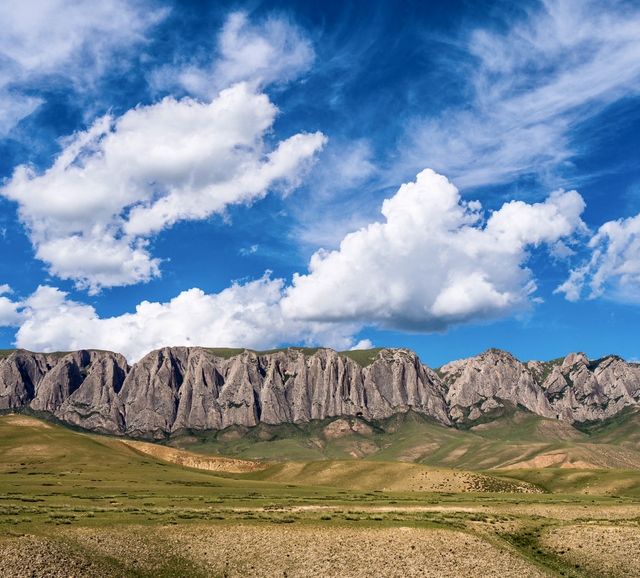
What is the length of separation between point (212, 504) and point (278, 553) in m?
34.3

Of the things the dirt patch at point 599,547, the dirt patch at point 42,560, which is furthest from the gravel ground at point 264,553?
the dirt patch at point 599,547

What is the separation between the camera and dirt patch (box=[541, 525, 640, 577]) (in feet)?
197

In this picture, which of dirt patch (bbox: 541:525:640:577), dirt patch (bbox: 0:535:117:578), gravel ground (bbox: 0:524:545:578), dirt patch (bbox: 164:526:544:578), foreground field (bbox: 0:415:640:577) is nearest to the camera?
dirt patch (bbox: 0:535:117:578)

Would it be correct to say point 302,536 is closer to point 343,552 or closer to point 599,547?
point 343,552

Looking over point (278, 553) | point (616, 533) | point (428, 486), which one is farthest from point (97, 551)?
point (428, 486)

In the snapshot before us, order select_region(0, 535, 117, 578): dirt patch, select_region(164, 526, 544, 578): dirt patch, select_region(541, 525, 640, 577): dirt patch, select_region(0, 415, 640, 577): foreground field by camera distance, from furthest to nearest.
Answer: select_region(541, 525, 640, 577): dirt patch, select_region(164, 526, 544, 578): dirt patch, select_region(0, 415, 640, 577): foreground field, select_region(0, 535, 117, 578): dirt patch

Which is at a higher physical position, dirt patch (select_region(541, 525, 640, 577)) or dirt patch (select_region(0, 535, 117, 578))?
dirt patch (select_region(0, 535, 117, 578))

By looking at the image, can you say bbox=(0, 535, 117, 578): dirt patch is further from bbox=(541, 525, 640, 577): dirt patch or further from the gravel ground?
bbox=(541, 525, 640, 577): dirt patch

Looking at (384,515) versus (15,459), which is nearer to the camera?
(384,515)

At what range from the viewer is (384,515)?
78750 millimetres

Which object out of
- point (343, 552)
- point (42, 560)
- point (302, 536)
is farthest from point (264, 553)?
point (42, 560)

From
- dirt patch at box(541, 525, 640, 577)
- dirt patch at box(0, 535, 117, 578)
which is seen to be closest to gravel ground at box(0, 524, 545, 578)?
dirt patch at box(0, 535, 117, 578)

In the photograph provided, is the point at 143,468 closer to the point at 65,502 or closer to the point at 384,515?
the point at 65,502

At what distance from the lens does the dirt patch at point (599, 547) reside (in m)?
60.1
